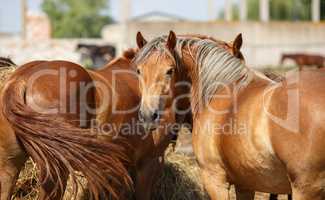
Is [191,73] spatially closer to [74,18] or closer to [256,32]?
[256,32]

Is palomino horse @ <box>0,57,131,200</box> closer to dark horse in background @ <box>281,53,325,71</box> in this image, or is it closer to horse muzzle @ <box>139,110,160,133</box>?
horse muzzle @ <box>139,110,160,133</box>

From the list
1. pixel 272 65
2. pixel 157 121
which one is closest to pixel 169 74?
pixel 157 121

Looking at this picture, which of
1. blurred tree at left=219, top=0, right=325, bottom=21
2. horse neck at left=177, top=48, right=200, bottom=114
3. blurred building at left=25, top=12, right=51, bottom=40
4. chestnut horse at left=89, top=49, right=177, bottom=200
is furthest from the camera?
blurred tree at left=219, top=0, right=325, bottom=21

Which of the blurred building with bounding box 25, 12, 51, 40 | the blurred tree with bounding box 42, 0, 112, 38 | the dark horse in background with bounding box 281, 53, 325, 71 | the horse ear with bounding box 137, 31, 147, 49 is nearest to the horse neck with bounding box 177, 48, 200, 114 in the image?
the horse ear with bounding box 137, 31, 147, 49

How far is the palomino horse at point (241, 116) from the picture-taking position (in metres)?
2.91

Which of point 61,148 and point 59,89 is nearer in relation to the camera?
point 61,148

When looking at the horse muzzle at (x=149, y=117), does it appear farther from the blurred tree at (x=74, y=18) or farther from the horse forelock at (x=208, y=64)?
the blurred tree at (x=74, y=18)

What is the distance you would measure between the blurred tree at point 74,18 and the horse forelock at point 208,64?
202 ft

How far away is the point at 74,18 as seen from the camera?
68.1m

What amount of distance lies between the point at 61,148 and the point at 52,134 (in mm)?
111

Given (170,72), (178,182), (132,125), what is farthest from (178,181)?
(170,72)

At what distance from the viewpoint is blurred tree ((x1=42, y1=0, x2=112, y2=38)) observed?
65.8 m

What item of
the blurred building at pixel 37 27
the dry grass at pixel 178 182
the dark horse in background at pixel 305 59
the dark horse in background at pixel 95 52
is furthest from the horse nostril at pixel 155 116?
the blurred building at pixel 37 27

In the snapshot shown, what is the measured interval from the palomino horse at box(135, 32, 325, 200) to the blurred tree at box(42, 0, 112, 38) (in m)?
61.7
